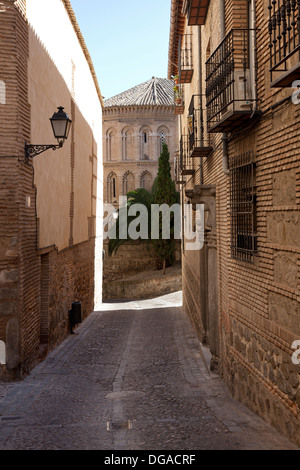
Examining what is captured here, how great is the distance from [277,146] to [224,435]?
10.9 feet

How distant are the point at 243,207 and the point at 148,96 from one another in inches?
1551

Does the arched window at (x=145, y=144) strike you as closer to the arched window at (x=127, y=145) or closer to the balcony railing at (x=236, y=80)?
the arched window at (x=127, y=145)

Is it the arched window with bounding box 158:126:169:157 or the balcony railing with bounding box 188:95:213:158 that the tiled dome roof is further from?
the balcony railing with bounding box 188:95:213:158

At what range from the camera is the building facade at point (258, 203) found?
5.41 metres

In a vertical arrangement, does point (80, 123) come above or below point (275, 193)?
above

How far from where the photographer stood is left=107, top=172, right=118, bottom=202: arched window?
43969 millimetres

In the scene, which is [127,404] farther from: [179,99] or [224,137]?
[179,99]

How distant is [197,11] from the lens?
1030 centimetres

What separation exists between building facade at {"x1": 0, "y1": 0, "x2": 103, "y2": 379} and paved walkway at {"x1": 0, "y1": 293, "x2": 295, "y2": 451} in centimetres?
91

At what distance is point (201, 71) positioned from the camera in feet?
36.9

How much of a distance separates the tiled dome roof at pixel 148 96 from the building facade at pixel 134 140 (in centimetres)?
9
